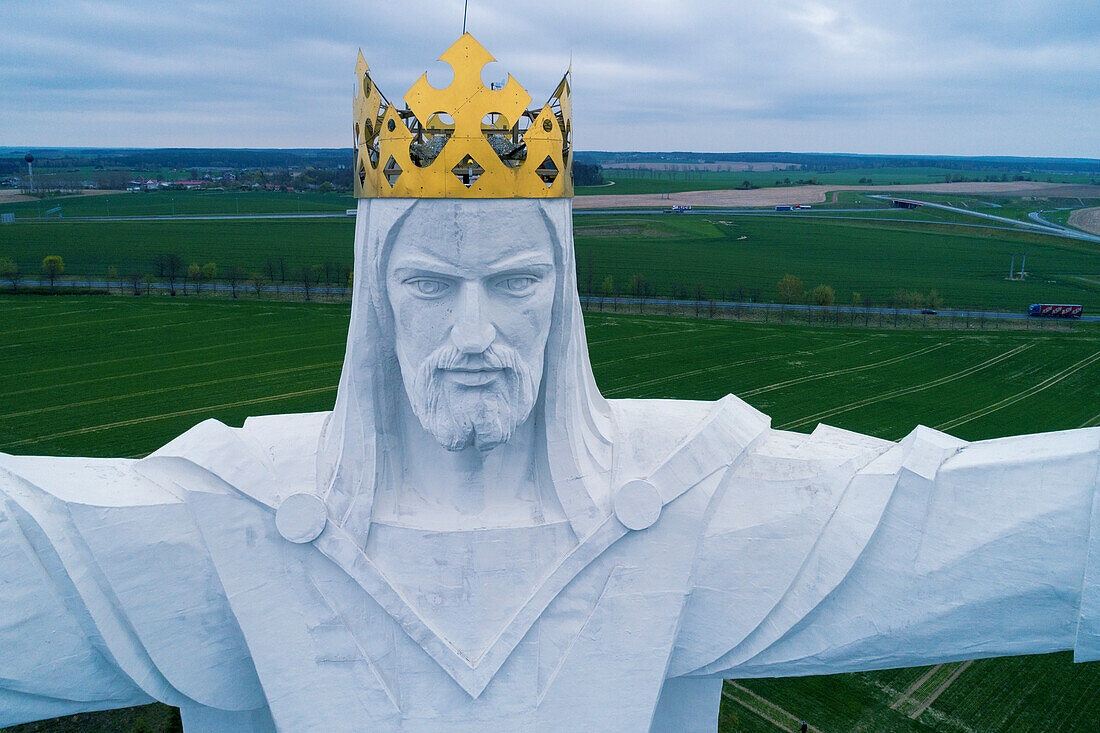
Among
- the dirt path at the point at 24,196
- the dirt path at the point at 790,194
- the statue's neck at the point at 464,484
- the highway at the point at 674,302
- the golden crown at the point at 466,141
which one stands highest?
the dirt path at the point at 790,194

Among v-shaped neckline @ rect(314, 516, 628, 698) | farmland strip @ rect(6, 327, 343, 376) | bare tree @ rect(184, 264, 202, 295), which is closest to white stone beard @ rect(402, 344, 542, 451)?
v-shaped neckline @ rect(314, 516, 628, 698)

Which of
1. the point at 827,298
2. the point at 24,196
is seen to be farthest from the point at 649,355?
the point at 24,196

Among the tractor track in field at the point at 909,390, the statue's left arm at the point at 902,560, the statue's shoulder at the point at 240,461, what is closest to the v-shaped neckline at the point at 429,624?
the statue's shoulder at the point at 240,461

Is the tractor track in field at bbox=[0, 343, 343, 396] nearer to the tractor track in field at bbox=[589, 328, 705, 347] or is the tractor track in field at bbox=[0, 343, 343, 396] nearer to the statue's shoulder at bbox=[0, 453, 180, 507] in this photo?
the tractor track in field at bbox=[589, 328, 705, 347]

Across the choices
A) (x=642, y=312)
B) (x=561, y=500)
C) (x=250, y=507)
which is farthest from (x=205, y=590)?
(x=642, y=312)

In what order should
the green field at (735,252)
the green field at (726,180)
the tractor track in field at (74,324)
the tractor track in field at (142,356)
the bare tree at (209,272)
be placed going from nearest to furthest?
the tractor track in field at (142,356) → the tractor track in field at (74,324) → the bare tree at (209,272) → the green field at (735,252) → the green field at (726,180)

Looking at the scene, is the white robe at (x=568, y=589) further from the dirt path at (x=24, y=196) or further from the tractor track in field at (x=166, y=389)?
the dirt path at (x=24, y=196)
